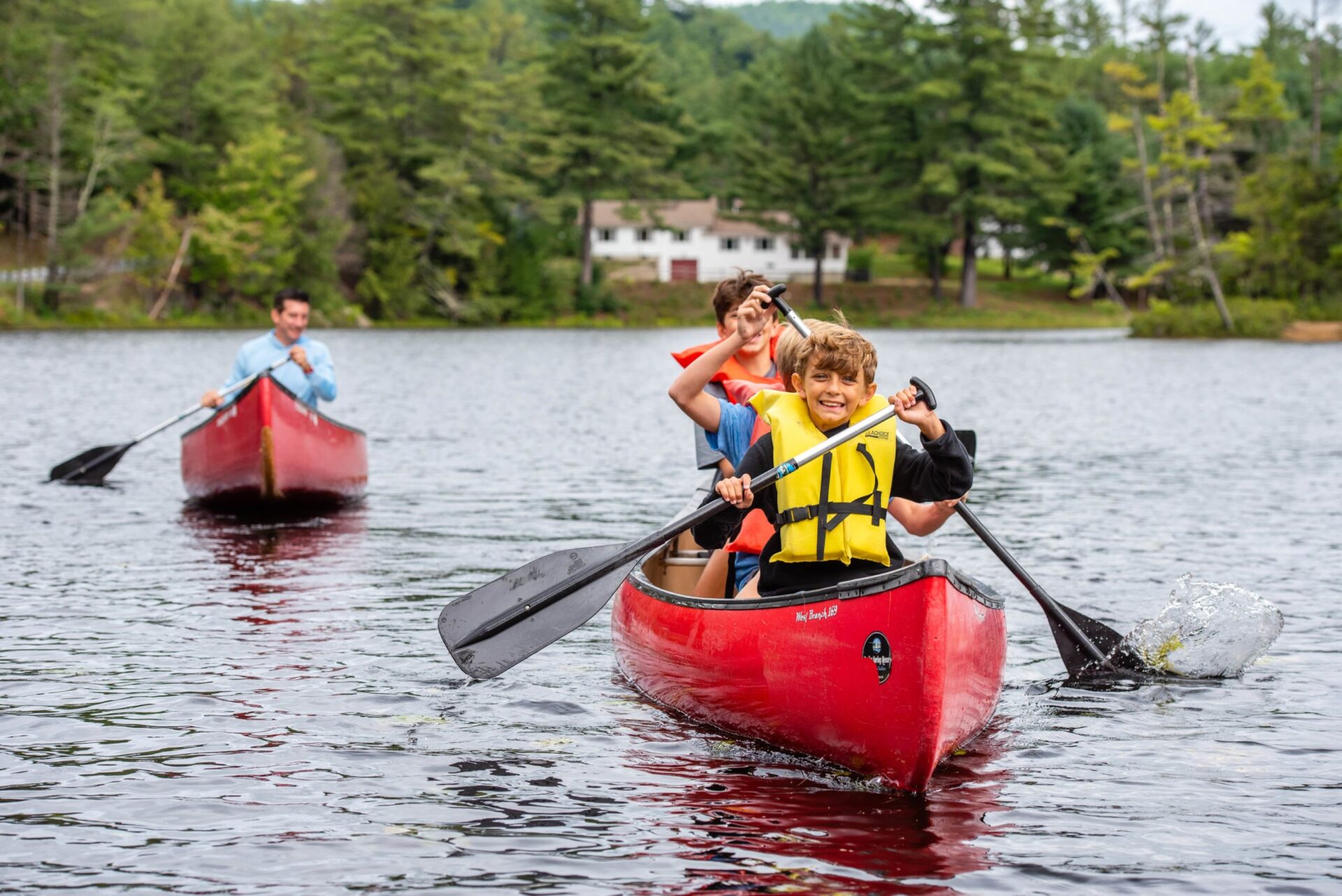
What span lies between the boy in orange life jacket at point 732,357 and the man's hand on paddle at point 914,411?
4.92 feet

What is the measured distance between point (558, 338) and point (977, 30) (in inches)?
1033

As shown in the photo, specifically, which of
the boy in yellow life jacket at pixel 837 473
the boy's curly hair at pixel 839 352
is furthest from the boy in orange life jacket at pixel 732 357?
the boy's curly hair at pixel 839 352

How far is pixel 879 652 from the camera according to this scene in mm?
5246

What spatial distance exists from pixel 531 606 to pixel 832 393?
2017 mm

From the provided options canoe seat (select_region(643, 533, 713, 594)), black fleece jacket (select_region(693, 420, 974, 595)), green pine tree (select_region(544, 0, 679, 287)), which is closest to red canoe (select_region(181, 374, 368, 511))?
canoe seat (select_region(643, 533, 713, 594))

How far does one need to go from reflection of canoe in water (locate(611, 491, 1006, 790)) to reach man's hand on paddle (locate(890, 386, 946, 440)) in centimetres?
51

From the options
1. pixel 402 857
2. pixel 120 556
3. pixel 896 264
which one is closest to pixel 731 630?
pixel 402 857

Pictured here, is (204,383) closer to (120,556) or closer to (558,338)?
(120,556)

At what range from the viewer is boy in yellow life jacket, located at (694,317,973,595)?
5598 millimetres

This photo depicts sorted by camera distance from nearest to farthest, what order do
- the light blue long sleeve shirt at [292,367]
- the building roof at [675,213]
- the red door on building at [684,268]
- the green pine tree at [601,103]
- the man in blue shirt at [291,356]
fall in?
the man in blue shirt at [291,356] → the light blue long sleeve shirt at [292,367] → the green pine tree at [601,103] → the building roof at [675,213] → the red door on building at [684,268]

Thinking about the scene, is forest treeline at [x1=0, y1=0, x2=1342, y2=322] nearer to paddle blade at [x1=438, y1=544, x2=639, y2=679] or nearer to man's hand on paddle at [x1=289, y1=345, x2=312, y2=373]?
man's hand on paddle at [x1=289, y1=345, x2=312, y2=373]

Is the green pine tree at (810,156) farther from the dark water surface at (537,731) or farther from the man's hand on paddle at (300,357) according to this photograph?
the man's hand on paddle at (300,357)

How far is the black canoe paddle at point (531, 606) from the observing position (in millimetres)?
6914

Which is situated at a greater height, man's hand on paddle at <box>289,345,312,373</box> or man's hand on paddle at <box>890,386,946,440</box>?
man's hand on paddle at <box>890,386,946,440</box>
